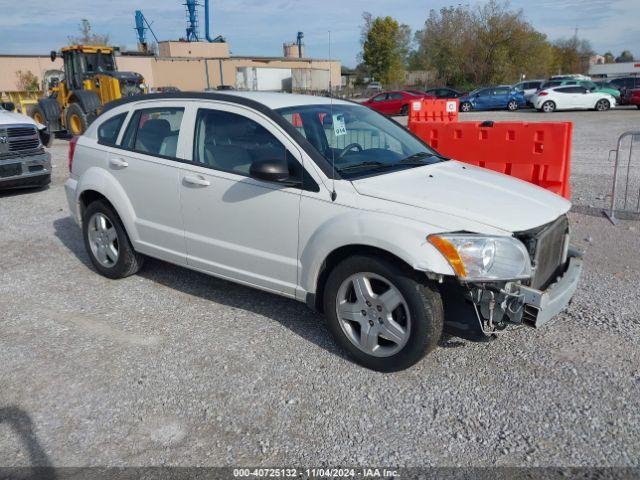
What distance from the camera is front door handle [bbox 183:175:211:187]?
14.1 ft

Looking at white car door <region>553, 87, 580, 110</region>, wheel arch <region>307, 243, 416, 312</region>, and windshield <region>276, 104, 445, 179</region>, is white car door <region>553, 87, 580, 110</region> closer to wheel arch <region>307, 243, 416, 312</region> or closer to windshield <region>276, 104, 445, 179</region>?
windshield <region>276, 104, 445, 179</region>

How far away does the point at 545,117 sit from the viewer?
25.5m

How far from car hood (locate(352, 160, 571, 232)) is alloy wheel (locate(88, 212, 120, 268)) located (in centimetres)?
286

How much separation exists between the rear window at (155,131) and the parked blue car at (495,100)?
29560 millimetres

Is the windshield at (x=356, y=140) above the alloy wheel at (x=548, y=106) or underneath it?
above

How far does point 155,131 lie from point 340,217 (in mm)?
2225

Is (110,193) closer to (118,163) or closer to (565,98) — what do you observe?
(118,163)

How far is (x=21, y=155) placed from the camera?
913 centimetres

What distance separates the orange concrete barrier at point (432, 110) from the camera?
432 inches

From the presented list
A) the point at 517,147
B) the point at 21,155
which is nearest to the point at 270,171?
the point at 517,147

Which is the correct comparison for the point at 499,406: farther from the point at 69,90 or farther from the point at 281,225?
the point at 69,90

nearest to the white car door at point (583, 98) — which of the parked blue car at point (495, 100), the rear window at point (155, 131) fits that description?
the parked blue car at point (495, 100)

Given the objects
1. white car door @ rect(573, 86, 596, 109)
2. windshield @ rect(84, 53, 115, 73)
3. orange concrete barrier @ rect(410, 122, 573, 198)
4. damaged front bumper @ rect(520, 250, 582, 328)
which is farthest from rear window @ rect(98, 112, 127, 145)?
white car door @ rect(573, 86, 596, 109)

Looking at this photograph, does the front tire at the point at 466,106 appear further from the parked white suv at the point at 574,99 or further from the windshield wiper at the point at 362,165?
the windshield wiper at the point at 362,165
